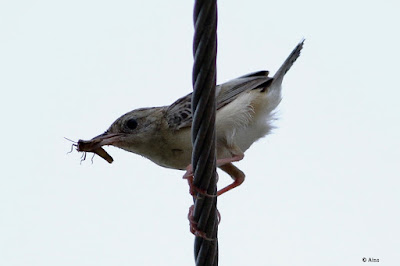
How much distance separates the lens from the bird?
5785 millimetres

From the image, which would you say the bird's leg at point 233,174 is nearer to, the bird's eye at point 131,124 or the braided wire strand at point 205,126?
the bird's eye at point 131,124

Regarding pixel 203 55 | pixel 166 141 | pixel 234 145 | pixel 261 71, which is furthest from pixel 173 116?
Answer: pixel 203 55

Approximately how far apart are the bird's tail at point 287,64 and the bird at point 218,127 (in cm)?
1

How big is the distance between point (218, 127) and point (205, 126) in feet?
8.02

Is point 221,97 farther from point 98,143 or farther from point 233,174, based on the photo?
point 98,143

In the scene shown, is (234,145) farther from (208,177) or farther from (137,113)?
(208,177)

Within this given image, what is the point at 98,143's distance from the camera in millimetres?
6152

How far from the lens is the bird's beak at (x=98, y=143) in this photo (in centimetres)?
614

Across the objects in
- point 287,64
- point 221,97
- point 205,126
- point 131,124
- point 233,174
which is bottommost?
point 205,126

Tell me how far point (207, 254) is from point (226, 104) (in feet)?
8.56

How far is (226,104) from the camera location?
604 centimetres

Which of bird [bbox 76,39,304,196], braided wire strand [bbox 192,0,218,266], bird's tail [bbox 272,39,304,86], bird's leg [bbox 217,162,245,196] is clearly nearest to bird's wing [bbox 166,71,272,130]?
bird [bbox 76,39,304,196]

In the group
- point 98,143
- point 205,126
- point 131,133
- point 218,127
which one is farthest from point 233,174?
point 205,126

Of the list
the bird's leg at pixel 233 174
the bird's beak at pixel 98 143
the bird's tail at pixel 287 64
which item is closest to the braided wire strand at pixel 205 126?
the bird's leg at pixel 233 174
